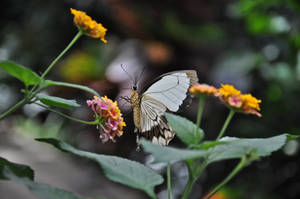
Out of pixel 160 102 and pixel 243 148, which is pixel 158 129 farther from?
pixel 243 148

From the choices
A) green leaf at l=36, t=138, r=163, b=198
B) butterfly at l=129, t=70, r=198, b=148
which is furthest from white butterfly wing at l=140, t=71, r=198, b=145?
green leaf at l=36, t=138, r=163, b=198

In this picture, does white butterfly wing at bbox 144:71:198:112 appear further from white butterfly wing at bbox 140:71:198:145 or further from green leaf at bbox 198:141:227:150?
green leaf at bbox 198:141:227:150

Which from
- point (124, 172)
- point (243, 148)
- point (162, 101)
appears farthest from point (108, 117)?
point (162, 101)

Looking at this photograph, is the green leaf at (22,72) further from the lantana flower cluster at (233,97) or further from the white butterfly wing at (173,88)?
the white butterfly wing at (173,88)

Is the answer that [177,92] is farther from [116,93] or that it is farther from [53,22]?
[53,22]

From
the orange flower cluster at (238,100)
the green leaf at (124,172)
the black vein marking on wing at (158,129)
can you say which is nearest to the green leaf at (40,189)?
the green leaf at (124,172)
